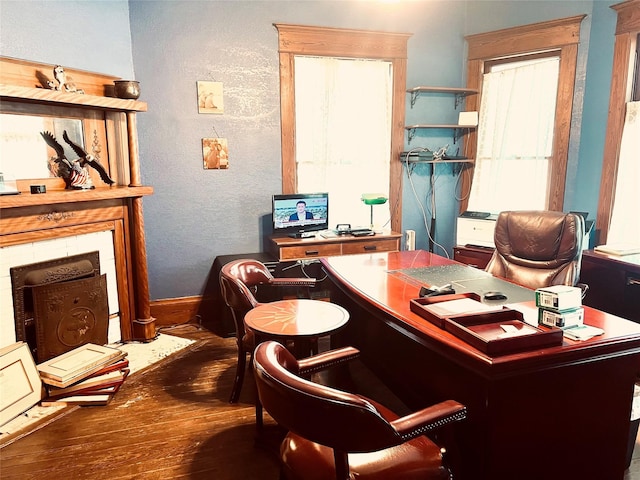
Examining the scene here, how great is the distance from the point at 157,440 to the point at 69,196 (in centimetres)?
169

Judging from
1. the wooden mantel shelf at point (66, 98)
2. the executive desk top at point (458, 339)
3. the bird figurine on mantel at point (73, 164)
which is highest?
the wooden mantel shelf at point (66, 98)

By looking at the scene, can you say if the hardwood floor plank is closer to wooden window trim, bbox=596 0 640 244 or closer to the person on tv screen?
the person on tv screen

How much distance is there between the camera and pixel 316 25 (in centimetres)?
416

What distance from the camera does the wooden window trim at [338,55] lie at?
4.12 meters

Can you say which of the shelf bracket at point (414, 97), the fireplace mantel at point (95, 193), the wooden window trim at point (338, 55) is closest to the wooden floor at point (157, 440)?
the fireplace mantel at point (95, 193)

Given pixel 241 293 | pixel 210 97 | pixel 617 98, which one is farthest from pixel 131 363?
pixel 617 98

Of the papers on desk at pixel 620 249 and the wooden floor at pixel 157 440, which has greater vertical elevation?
the papers on desk at pixel 620 249

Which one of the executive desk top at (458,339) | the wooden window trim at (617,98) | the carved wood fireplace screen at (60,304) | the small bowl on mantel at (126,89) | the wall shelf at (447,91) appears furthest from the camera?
the wall shelf at (447,91)

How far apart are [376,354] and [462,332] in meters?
1.08

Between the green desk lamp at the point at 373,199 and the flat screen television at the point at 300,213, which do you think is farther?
the green desk lamp at the point at 373,199

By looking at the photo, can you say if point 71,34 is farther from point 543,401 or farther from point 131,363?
point 543,401

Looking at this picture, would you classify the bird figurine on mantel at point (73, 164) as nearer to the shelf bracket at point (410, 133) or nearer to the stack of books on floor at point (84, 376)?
the stack of books on floor at point (84, 376)

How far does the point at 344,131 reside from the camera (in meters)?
4.48

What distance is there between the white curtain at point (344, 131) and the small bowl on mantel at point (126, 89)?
1486 millimetres
